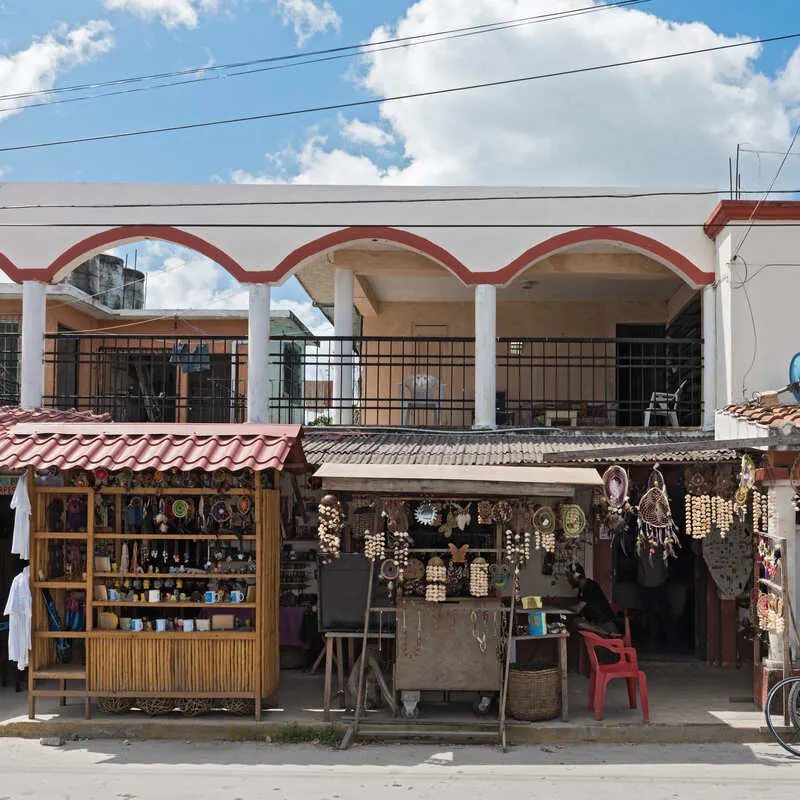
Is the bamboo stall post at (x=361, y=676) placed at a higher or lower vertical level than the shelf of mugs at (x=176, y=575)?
lower

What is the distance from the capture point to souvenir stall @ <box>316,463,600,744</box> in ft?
29.3

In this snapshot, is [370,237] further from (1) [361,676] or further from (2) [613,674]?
(2) [613,674]

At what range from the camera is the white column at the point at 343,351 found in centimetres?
1418

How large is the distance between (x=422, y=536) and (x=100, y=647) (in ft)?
11.2

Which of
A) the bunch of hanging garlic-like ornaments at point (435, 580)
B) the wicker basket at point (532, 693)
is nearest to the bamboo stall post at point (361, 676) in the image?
the bunch of hanging garlic-like ornaments at point (435, 580)

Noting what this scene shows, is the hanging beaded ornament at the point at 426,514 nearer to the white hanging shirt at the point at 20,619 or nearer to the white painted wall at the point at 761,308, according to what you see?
the white hanging shirt at the point at 20,619

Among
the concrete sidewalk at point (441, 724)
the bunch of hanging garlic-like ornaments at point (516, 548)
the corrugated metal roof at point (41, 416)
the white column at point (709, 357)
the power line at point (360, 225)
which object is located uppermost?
the power line at point (360, 225)

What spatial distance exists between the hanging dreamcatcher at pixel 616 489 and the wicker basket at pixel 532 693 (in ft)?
5.52

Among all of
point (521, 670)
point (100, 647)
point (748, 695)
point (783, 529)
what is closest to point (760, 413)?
point (783, 529)

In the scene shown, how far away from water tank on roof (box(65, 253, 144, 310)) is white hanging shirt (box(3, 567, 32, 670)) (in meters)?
14.3

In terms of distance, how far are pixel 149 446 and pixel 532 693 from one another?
14.2 feet

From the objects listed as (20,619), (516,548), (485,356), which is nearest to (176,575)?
(20,619)

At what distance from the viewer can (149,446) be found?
29.2ft

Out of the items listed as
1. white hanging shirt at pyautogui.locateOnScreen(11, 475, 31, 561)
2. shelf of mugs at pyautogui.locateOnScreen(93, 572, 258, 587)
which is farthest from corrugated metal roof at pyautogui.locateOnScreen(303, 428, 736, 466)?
white hanging shirt at pyautogui.locateOnScreen(11, 475, 31, 561)
